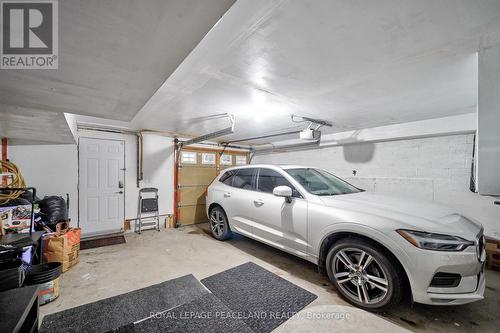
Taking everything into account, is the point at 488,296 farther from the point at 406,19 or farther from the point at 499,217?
the point at 406,19

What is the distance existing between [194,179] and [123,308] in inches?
154

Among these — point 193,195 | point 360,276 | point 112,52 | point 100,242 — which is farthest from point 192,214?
point 112,52

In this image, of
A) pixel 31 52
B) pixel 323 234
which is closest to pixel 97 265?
pixel 31 52

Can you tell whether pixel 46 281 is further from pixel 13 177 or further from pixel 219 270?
pixel 13 177

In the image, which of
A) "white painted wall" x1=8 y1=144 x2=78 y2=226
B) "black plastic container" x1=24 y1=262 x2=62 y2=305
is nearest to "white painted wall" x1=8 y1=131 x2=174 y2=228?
"white painted wall" x1=8 y1=144 x2=78 y2=226

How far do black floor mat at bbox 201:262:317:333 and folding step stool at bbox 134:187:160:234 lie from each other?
3055 millimetres

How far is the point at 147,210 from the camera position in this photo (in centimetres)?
480

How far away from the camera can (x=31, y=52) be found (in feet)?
3.61

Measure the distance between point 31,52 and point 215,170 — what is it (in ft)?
16.9

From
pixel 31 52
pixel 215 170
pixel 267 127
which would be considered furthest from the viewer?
pixel 215 170

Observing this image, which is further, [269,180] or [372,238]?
[269,180]

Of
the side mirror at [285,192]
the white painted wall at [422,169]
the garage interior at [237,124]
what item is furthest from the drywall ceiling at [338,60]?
the side mirror at [285,192]

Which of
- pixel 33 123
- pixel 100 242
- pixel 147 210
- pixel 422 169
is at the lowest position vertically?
pixel 100 242

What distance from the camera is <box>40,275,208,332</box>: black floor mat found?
175cm
